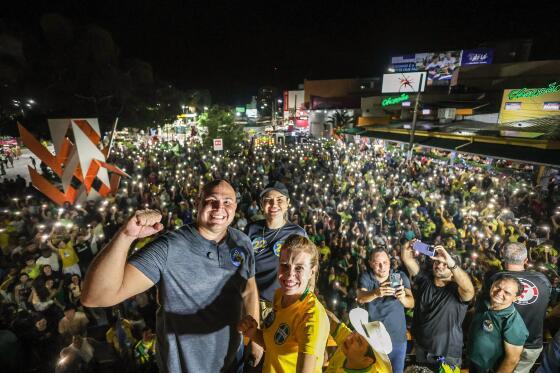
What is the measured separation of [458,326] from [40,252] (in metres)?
8.58

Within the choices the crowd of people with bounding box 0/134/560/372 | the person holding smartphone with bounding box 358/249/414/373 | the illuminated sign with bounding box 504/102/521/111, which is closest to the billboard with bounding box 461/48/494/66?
the illuminated sign with bounding box 504/102/521/111

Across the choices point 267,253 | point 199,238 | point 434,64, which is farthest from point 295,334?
point 434,64

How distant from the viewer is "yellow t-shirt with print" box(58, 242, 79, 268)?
21.4ft

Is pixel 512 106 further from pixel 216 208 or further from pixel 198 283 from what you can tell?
pixel 198 283

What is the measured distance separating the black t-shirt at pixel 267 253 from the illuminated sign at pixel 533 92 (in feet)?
68.8

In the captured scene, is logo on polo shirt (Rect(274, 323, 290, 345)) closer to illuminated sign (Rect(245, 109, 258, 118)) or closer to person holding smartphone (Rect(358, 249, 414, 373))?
person holding smartphone (Rect(358, 249, 414, 373))

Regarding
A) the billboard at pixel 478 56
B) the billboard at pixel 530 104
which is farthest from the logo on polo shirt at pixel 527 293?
the billboard at pixel 478 56

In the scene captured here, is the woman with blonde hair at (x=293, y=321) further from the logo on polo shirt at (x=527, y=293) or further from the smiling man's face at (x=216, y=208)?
the logo on polo shirt at (x=527, y=293)

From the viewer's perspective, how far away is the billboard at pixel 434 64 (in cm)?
3759

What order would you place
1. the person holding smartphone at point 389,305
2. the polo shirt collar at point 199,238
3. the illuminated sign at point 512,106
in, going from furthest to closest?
the illuminated sign at point 512,106 < the person holding smartphone at point 389,305 < the polo shirt collar at point 199,238

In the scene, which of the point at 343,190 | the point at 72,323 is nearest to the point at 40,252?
the point at 72,323

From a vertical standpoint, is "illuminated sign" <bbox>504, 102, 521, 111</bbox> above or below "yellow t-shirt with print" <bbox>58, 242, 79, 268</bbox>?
above

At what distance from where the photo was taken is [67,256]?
21.5 feet

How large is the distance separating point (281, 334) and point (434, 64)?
152 feet
